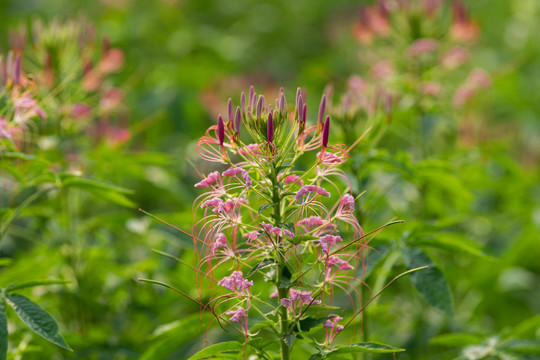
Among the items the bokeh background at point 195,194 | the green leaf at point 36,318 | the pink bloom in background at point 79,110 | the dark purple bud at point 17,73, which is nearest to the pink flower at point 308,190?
the bokeh background at point 195,194

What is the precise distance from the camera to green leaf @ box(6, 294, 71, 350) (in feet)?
6.10

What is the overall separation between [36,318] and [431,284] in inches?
53.8

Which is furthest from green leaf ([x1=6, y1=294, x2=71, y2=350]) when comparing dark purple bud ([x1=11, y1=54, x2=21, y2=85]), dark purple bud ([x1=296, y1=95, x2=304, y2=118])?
dark purple bud ([x1=296, y1=95, x2=304, y2=118])

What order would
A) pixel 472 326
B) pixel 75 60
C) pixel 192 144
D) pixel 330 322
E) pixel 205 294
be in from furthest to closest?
1. pixel 192 144
2. pixel 472 326
3. pixel 75 60
4. pixel 205 294
5. pixel 330 322

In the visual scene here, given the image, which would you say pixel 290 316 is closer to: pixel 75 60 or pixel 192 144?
pixel 75 60

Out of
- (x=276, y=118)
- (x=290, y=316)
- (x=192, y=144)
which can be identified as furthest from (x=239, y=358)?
(x=192, y=144)

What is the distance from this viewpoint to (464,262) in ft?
12.3

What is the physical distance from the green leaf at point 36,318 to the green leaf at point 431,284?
4.09 feet

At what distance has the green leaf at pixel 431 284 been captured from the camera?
213cm

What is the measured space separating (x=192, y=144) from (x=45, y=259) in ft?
5.45

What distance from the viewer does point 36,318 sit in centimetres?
192

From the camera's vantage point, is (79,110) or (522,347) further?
(79,110)

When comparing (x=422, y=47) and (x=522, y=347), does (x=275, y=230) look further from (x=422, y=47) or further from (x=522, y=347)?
(x=422, y=47)

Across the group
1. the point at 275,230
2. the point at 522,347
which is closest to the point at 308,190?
the point at 275,230
